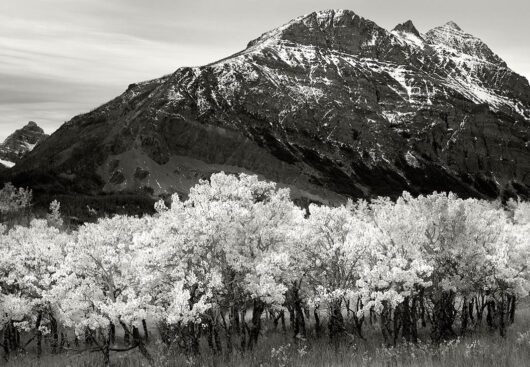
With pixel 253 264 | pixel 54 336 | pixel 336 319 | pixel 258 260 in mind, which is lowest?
pixel 54 336

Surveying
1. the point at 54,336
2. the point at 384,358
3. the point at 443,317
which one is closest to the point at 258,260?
the point at 384,358

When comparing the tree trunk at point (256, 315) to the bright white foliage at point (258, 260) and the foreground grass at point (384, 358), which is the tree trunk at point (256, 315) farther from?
the foreground grass at point (384, 358)

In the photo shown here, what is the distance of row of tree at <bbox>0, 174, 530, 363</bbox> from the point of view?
77.4ft

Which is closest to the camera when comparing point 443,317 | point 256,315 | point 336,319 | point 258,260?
point 258,260

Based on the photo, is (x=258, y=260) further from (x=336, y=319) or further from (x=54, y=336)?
(x=54, y=336)

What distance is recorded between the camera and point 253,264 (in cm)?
2459

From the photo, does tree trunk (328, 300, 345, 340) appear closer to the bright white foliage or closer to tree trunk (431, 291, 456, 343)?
the bright white foliage

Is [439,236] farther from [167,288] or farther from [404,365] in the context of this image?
[167,288]

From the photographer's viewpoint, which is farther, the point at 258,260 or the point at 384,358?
the point at 258,260

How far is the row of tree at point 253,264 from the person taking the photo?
77.4 ft

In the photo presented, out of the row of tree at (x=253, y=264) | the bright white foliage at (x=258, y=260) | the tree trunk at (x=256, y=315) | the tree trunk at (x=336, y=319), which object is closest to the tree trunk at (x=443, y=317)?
the row of tree at (x=253, y=264)

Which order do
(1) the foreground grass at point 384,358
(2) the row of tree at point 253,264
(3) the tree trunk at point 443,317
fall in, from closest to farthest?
(1) the foreground grass at point 384,358, (2) the row of tree at point 253,264, (3) the tree trunk at point 443,317

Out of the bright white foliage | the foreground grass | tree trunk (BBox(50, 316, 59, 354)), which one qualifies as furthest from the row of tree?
the foreground grass

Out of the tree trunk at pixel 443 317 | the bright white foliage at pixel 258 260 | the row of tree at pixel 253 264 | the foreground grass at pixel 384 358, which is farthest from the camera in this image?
the tree trunk at pixel 443 317
